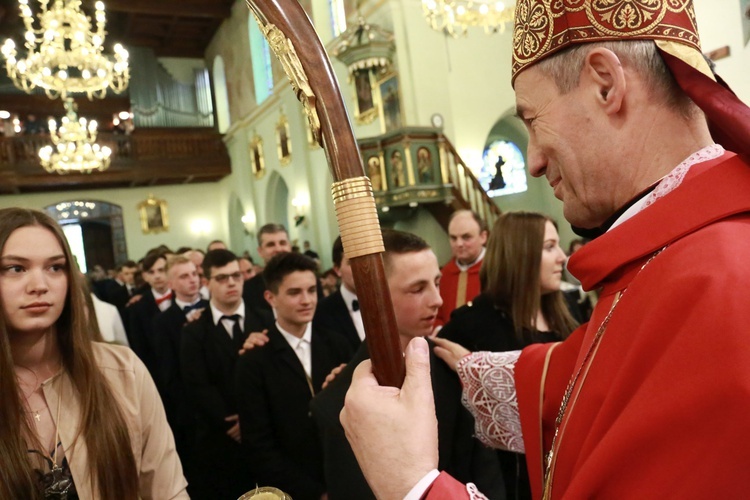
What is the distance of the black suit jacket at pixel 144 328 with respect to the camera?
5758mm

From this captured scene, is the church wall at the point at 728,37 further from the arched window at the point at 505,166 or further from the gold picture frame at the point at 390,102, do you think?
the arched window at the point at 505,166

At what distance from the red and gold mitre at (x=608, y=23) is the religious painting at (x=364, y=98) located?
10.7 meters

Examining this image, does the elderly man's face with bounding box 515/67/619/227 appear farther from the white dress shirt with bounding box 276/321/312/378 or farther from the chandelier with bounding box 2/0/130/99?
the chandelier with bounding box 2/0/130/99

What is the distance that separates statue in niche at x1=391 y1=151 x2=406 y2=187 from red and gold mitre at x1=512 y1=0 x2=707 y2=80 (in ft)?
29.6

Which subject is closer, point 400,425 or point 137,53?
Answer: point 400,425

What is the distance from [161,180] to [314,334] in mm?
17976

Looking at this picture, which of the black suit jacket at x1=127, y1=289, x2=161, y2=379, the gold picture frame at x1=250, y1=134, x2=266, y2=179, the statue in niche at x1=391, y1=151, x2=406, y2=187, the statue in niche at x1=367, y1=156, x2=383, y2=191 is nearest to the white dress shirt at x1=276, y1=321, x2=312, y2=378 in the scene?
the black suit jacket at x1=127, y1=289, x2=161, y2=379

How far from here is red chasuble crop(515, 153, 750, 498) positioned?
2.38 ft

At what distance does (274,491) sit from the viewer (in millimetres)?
1259

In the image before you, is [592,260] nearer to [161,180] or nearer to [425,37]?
[425,37]

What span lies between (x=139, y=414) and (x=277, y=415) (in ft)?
3.52

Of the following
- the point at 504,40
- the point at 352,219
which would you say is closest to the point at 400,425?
the point at 352,219

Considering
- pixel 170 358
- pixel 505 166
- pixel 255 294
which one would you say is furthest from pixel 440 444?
pixel 505 166

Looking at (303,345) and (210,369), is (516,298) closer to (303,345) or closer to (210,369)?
(303,345)
